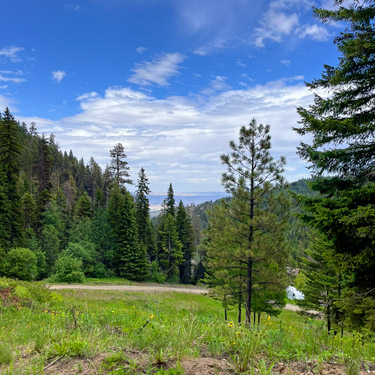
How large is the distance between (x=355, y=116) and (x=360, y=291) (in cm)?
510

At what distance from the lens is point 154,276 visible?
41.8 metres

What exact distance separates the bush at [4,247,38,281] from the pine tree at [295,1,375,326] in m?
28.3

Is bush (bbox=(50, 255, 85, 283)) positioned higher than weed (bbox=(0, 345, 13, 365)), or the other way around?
weed (bbox=(0, 345, 13, 365))

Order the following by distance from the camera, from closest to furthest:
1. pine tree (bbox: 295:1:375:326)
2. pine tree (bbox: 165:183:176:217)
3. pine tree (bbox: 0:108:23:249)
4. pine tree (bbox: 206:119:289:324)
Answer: pine tree (bbox: 295:1:375:326) < pine tree (bbox: 206:119:289:324) < pine tree (bbox: 0:108:23:249) < pine tree (bbox: 165:183:176:217)

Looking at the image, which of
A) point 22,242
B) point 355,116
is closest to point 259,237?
point 355,116

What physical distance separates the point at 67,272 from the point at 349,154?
2991cm

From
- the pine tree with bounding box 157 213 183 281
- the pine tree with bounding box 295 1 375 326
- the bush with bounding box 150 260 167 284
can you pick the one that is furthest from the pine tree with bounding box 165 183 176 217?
the pine tree with bounding box 295 1 375 326

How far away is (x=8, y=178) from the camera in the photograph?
2795 cm

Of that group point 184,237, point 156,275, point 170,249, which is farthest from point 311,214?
point 184,237

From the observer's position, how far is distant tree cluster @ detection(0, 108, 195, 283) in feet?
91.0

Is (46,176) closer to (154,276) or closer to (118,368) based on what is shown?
(154,276)

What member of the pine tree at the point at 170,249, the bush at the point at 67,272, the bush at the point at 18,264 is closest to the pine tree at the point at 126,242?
the pine tree at the point at 170,249

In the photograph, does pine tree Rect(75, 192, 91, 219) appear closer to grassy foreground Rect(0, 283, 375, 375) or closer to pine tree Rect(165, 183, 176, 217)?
pine tree Rect(165, 183, 176, 217)

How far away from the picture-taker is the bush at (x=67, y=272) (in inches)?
1127
